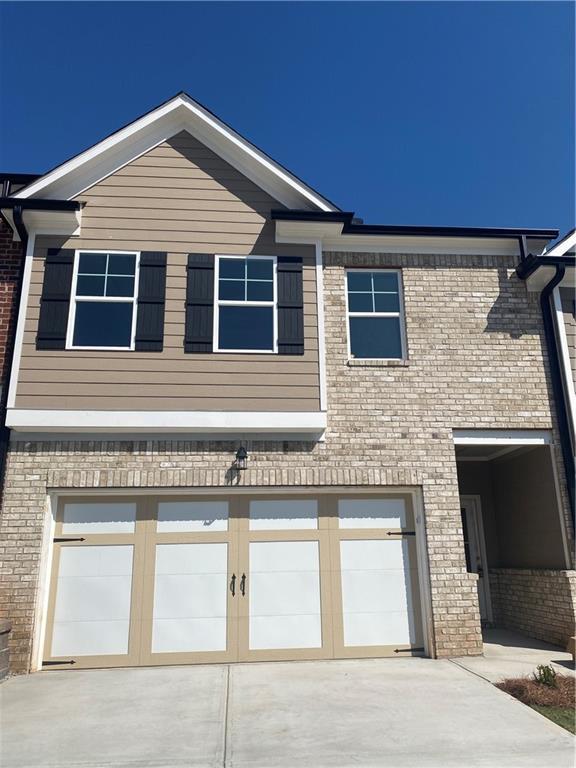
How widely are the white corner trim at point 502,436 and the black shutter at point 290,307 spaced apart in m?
2.64

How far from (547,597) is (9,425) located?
7.86 m

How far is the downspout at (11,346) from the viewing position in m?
7.85

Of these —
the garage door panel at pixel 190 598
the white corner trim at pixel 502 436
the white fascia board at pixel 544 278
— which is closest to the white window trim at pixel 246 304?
the garage door panel at pixel 190 598

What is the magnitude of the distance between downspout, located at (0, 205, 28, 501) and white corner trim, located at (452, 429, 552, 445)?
6196mm

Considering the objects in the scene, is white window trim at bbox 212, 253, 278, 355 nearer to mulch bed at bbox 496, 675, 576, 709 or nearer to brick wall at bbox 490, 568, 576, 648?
mulch bed at bbox 496, 675, 576, 709

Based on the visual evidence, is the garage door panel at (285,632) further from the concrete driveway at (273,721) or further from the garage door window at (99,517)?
the garage door window at (99,517)

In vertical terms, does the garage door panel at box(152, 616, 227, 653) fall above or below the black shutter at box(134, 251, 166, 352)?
below

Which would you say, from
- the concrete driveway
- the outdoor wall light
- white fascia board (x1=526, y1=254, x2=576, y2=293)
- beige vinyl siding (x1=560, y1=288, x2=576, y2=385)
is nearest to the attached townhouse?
the outdoor wall light

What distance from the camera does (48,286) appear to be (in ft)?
27.7

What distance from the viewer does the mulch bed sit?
5707mm

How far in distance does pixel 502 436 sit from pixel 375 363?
2154mm

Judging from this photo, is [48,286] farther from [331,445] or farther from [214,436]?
[331,445]

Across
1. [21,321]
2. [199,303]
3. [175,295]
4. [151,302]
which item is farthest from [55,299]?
[199,303]

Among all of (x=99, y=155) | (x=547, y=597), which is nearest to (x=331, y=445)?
(x=547, y=597)
